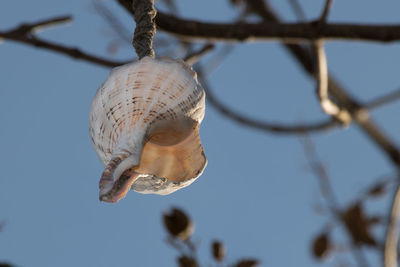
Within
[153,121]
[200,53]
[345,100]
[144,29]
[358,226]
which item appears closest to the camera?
[153,121]

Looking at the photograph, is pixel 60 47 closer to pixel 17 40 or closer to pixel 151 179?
pixel 17 40

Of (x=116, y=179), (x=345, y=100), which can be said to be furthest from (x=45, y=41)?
(x=345, y=100)

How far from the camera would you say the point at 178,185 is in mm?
901

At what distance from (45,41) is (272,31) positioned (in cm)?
80

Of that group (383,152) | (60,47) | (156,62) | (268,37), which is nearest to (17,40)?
(60,47)

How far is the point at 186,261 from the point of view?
1.22 meters

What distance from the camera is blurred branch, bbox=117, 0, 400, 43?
5.41 ft

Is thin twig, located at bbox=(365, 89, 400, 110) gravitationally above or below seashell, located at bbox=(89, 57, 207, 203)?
below

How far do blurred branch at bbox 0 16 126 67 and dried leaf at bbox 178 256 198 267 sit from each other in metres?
0.75

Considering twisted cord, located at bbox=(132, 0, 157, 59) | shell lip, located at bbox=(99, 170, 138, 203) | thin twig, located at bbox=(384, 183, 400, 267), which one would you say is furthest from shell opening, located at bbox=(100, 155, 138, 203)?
thin twig, located at bbox=(384, 183, 400, 267)

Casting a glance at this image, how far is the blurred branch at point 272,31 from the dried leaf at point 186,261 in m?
0.80

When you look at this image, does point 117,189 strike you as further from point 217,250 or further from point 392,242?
point 392,242

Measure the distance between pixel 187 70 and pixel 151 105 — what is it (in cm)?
12

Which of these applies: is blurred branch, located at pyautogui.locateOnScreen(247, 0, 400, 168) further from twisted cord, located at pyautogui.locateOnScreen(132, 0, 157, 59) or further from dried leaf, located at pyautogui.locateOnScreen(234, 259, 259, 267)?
twisted cord, located at pyautogui.locateOnScreen(132, 0, 157, 59)
